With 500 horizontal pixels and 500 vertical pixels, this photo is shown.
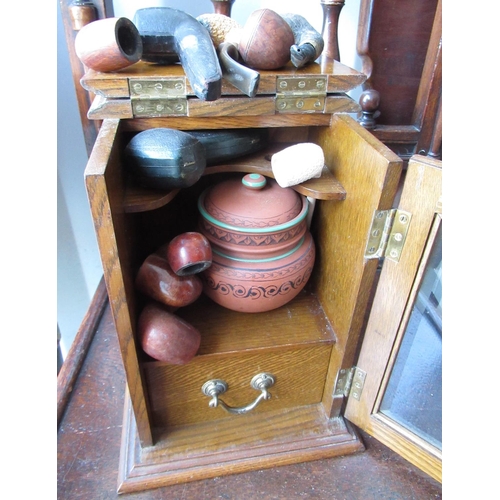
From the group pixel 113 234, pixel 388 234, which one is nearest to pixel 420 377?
pixel 388 234

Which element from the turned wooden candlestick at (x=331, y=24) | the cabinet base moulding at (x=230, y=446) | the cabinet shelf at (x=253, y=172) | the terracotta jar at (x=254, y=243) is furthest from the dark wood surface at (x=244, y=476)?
the turned wooden candlestick at (x=331, y=24)

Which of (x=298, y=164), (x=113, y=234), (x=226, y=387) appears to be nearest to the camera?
(x=113, y=234)

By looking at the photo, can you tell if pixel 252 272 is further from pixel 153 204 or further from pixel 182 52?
pixel 182 52

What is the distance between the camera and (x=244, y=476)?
61 centimetres

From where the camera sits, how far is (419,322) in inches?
22.0

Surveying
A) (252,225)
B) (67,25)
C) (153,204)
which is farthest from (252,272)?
(67,25)

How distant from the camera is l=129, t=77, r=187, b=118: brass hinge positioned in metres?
0.50

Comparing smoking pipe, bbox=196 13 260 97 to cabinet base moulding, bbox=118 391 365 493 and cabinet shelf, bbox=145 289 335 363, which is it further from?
cabinet base moulding, bbox=118 391 365 493

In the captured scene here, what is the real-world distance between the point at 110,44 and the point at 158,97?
76mm

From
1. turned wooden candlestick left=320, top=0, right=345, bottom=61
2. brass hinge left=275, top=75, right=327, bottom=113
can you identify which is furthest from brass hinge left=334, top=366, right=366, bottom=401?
turned wooden candlestick left=320, top=0, right=345, bottom=61

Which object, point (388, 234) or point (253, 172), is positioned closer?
point (388, 234)

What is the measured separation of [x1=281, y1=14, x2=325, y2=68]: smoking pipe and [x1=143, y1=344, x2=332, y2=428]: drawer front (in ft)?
1.32

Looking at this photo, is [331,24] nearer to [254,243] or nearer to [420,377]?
[254,243]
